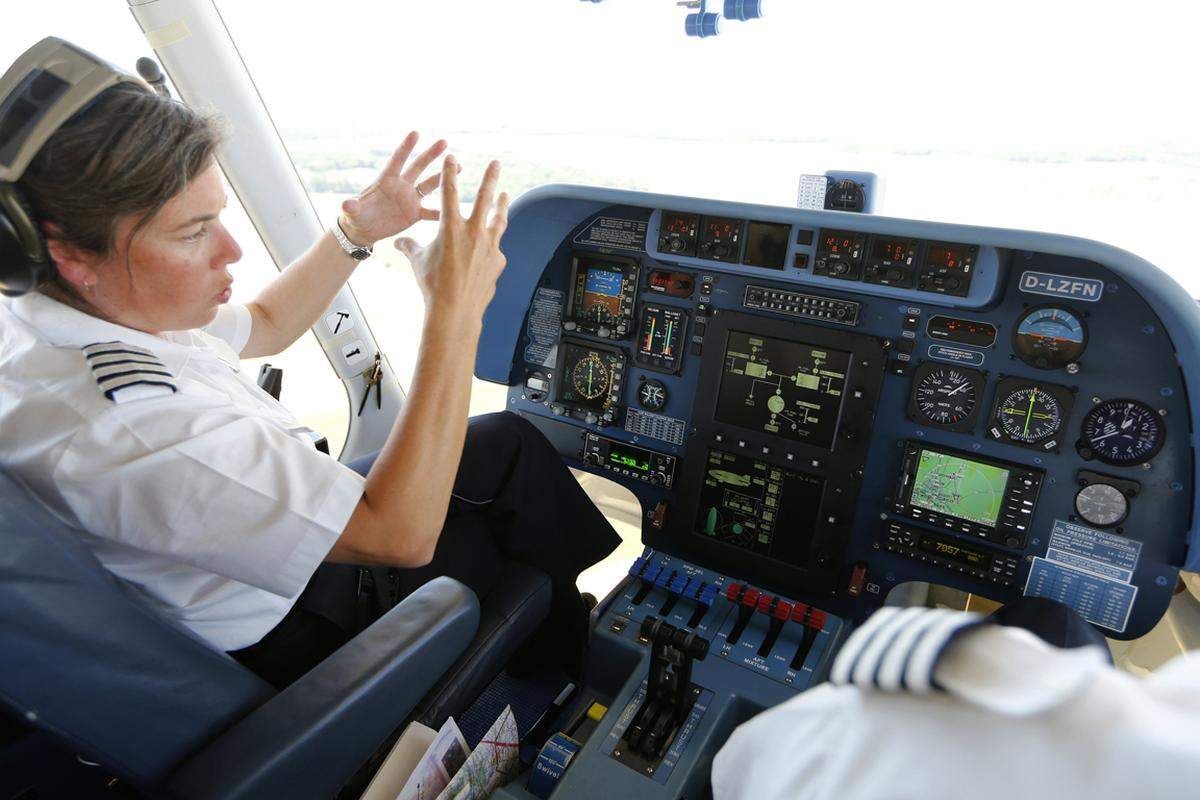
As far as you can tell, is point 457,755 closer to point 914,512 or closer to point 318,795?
point 318,795

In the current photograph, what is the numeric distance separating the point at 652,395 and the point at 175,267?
1337 mm

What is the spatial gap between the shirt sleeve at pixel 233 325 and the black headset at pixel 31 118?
2.25ft

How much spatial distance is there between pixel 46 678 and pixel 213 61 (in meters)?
1.91

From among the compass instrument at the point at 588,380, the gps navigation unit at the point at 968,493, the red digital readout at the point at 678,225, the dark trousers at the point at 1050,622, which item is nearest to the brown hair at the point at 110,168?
the red digital readout at the point at 678,225

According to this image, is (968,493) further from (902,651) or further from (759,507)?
(902,651)

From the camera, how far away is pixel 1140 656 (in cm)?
225

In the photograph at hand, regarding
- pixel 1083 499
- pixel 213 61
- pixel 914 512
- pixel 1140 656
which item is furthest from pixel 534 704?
pixel 213 61

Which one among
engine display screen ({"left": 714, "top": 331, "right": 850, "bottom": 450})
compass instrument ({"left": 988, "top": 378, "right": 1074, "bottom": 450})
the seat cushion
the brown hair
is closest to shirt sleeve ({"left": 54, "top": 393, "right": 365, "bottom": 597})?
the brown hair

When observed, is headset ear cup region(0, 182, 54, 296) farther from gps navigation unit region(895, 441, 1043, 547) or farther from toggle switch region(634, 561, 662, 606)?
gps navigation unit region(895, 441, 1043, 547)

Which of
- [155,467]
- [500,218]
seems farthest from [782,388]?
[155,467]

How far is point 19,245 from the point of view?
3.07 feet

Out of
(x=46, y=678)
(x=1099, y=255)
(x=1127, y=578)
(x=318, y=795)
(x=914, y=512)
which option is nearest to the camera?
(x=46, y=678)

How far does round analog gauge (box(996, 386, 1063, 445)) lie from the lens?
1.66m

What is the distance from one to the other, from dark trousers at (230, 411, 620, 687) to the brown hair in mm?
760
